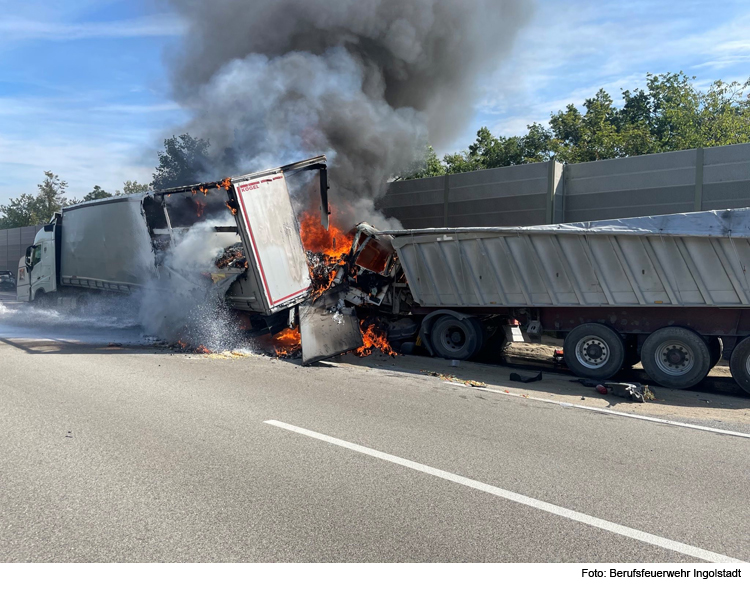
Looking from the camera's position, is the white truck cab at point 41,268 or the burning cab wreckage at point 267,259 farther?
the white truck cab at point 41,268

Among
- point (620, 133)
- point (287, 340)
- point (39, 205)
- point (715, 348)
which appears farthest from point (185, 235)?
point (39, 205)

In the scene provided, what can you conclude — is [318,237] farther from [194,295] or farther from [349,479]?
[349,479]

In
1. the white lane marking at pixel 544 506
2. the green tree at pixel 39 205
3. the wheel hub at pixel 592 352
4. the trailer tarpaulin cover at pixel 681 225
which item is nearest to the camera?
the white lane marking at pixel 544 506

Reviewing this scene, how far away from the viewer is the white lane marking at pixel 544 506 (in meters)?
3.33

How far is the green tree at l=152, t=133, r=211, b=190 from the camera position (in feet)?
54.4

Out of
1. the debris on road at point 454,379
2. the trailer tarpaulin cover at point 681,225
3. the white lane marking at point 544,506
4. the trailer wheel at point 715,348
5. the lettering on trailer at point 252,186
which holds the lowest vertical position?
the debris on road at point 454,379

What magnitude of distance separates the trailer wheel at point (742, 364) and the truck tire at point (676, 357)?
0.31m

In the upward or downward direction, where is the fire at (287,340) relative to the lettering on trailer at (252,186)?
downward

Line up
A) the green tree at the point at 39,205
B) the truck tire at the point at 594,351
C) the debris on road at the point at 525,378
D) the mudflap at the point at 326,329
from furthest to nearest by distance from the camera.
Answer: the green tree at the point at 39,205
the mudflap at the point at 326,329
the truck tire at the point at 594,351
the debris on road at the point at 525,378

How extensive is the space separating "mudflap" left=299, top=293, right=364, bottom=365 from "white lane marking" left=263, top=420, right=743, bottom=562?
15.6ft

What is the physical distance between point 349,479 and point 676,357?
632cm

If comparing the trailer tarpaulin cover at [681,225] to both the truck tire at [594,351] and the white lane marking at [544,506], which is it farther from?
the white lane marking at [544,506]

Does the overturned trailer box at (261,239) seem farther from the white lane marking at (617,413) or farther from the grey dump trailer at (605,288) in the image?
the white lane marking at (617,413)

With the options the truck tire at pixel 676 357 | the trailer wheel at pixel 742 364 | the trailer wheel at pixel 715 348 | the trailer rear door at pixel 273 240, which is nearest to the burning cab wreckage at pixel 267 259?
the trailer rear door at pixel 273 240
